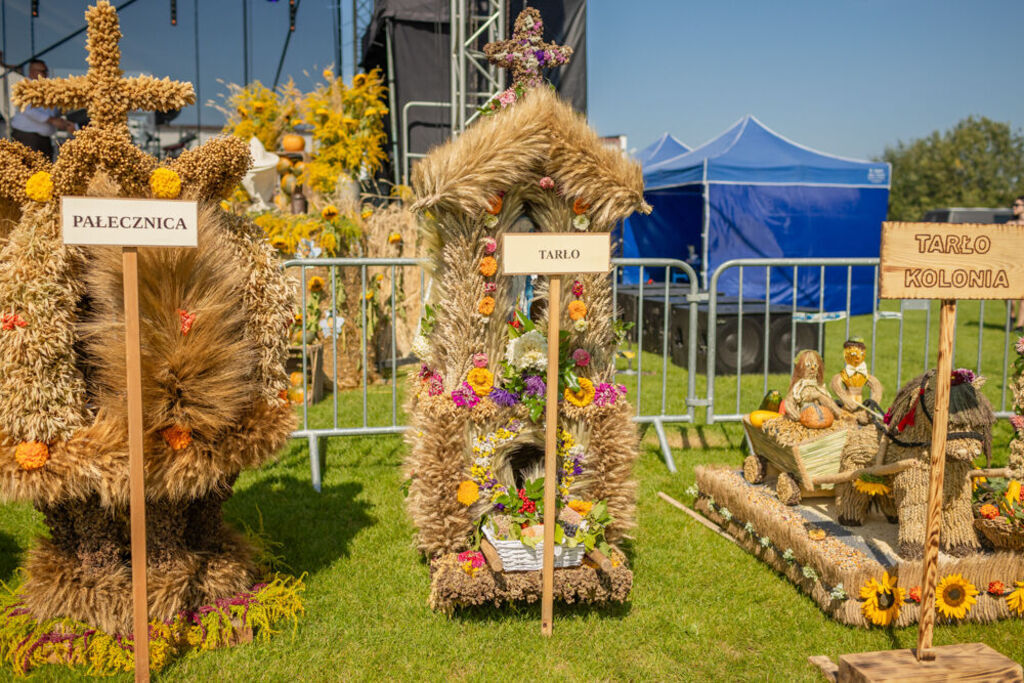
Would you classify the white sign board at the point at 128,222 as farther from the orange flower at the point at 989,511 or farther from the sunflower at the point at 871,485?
the orange flower at the point at 989,511

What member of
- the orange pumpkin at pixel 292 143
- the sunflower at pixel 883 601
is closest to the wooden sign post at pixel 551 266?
the sunflower at pixel 883 601

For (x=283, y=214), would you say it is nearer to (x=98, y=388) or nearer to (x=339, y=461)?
(x=339, y=461)

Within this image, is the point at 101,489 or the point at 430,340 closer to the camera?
the point at 101,489

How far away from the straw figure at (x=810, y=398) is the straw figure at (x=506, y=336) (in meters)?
1.21

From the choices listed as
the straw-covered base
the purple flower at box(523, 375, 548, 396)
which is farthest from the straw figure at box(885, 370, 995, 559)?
the purple flower at box(523, 375, 548, 396)

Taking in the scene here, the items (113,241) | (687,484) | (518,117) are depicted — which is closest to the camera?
(113,241)

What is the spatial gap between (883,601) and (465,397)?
2070 mm

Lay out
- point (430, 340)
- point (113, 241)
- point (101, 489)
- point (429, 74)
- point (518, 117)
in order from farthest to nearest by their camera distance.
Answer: point (429, 74), point (430, 340), point (518, 117), point (101, 489), point (113, 241)

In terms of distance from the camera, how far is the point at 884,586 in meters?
3.45

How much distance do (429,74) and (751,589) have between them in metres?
11.4

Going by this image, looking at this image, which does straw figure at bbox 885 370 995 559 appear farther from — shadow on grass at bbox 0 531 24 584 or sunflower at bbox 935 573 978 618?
shadow on grass at bbox 0 531 24 584

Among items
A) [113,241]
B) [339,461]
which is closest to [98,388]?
[113,241]

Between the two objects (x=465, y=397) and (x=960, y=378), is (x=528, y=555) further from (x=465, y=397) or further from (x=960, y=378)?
(x=960, y=378)

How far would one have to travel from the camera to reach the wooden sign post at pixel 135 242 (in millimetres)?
2582
